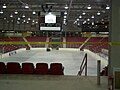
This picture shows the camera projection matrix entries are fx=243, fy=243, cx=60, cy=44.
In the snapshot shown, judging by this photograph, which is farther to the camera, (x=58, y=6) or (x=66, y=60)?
(x=58, y=6)

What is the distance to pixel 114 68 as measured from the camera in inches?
350

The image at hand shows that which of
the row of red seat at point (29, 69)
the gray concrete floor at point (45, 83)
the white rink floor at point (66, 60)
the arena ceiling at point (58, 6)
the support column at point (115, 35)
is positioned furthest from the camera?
the arena ceiling at point (58, 6)

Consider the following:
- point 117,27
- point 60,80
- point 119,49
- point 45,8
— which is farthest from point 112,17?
point 45,8

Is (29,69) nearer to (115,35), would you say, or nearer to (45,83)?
(45,83)

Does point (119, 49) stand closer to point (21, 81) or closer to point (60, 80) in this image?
point (60, 80)

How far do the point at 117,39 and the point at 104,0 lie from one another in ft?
53.9

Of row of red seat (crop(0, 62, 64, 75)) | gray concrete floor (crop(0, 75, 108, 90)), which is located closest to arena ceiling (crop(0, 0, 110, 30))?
row of red seat (crop(0, 62, 64, 75))

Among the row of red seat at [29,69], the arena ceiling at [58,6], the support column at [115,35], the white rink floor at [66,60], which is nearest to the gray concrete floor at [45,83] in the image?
the row of red seat at [29,69]

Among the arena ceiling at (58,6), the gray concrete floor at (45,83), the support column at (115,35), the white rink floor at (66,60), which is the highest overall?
the arena ceiling at (58,6)

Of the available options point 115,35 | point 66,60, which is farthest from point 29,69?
point 66,60

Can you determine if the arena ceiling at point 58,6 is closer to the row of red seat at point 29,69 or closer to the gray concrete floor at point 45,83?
the row of red seat at point 29,69

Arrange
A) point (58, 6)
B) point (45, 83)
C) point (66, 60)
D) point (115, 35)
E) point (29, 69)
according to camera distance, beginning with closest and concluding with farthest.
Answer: point (115, 35), point (45, 83), point (29, 69), point (66, 60), point (58, 6)

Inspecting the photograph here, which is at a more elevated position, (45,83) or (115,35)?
(115,35)

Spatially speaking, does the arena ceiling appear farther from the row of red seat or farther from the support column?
the support column
